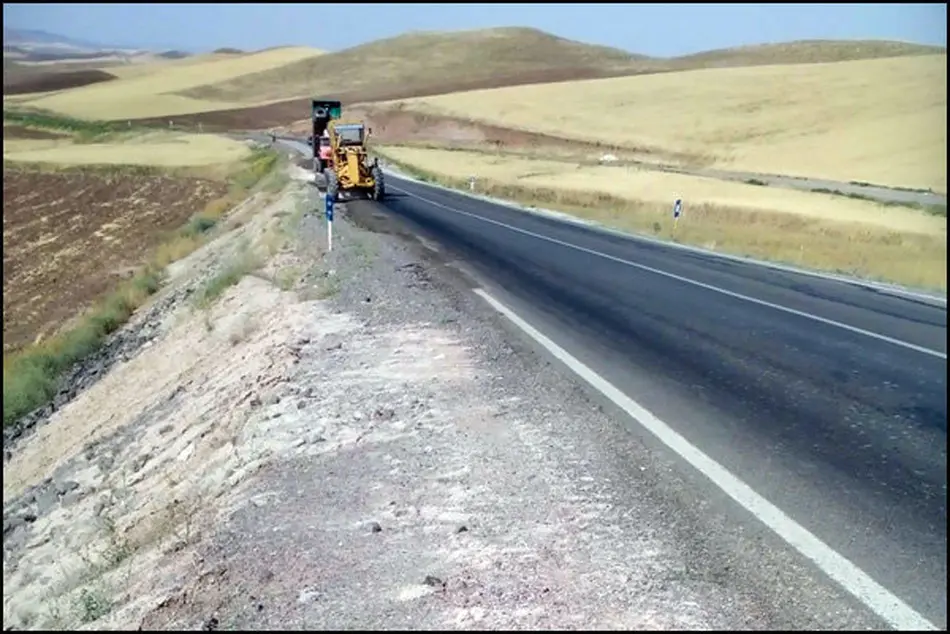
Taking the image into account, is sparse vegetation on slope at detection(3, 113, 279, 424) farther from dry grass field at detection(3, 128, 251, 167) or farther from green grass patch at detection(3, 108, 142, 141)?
green grass patch at detection(3, 108, 142, 141)

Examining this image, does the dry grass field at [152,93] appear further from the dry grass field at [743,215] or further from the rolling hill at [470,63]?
the dry grass field at [743,215]

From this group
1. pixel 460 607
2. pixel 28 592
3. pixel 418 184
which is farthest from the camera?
pixel 418 184

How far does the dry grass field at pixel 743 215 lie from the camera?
22.4 m

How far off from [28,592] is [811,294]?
10678 mm

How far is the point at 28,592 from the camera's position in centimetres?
736

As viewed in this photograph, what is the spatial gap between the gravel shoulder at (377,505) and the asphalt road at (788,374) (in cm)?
58

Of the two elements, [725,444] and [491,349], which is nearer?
[725,444]

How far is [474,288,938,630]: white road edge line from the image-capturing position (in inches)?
166

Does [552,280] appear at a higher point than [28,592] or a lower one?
higher

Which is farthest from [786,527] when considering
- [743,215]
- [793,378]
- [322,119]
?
[743,215]

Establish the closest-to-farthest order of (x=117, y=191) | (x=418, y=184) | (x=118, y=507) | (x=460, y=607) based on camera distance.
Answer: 1. (x=460, y=607)
2. (x=118, y=507)
3. (x=418, y=184)
4. (x=117, y=191)

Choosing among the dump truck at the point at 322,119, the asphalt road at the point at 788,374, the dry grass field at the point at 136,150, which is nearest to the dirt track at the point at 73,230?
the dry grass field at the point at 136,150

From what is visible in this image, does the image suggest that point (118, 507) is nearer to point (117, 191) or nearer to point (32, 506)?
point (32, 506)

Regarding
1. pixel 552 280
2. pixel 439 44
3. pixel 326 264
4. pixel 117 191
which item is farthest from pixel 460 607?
pixel 439 44
